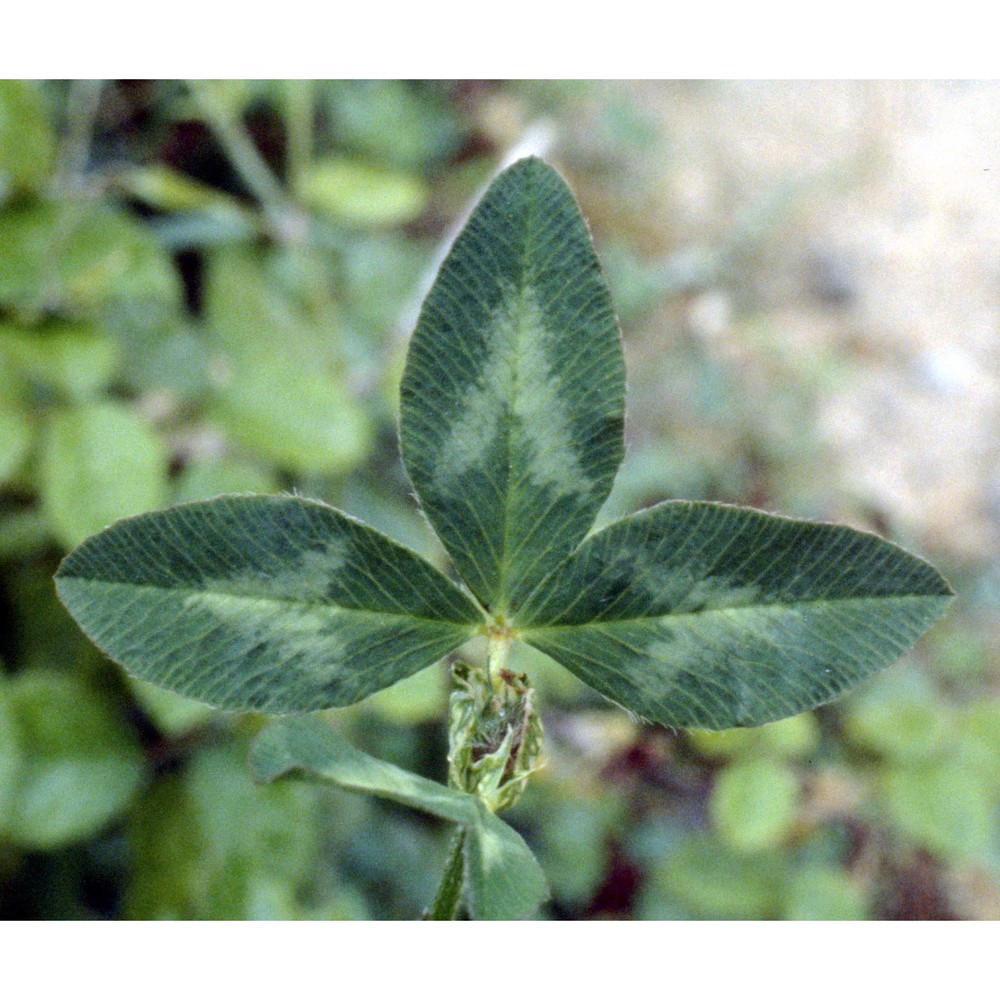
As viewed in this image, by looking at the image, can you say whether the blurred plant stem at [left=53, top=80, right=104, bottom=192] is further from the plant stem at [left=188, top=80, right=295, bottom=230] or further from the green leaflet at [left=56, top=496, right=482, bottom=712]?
the green leaflet at [left=56, top=496, right=482, bottom=712]

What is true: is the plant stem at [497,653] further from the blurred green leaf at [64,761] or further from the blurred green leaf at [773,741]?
the blurred green leaf at [773,741]

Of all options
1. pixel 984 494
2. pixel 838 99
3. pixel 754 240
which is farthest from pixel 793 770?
pixel 838 99

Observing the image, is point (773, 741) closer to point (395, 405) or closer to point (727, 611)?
point (395, 405)

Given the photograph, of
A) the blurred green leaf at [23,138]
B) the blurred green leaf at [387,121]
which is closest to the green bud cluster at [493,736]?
the blurred green leaf at [23,138]

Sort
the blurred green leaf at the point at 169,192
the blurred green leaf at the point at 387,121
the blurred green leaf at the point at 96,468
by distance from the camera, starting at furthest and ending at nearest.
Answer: the blurred green leaf at the point at 387,121, the blurred green leaf at the point at 169,192, the blurred green leaf at the point at 96,468

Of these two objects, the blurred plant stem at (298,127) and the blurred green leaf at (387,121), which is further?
the blurred green leaf at (387,121)

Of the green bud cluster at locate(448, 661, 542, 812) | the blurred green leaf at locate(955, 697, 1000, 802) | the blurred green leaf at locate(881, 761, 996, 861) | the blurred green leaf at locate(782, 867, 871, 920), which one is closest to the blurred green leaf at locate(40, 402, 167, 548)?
the green bud cluster at locate(448, 661, 542, 812)

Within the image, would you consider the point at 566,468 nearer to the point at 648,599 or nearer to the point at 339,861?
the point at 648,599
